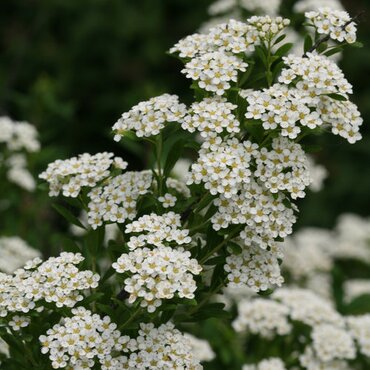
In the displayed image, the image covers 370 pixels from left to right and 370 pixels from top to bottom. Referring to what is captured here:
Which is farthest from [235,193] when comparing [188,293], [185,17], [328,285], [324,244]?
[185,17]

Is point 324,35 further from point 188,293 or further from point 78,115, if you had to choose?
point 78,115

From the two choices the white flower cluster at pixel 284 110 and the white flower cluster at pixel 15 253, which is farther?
the white flower cluster at pixel 15 253

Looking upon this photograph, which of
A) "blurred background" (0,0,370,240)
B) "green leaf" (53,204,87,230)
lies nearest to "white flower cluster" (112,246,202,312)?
"green leaf" (53,204,87,230)

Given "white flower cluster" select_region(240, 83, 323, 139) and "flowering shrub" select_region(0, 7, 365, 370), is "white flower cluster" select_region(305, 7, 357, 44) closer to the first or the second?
"flowering shrub" select_region(0, 7, 365, 370)

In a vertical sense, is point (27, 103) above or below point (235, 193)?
above

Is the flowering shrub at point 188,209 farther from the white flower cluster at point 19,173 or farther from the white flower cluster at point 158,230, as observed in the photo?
the white flower cluster at point 19,173

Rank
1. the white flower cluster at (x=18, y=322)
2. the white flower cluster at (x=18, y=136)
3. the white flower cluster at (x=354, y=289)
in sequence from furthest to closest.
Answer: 1. the white flower cluster at (x=354, y=289)
2. the white flower cluster at (x=18, y=136)
3. the white flower cluster at (x=18, y=322)

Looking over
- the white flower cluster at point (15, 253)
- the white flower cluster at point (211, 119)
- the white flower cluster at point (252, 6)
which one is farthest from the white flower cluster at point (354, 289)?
the white flower cluster at point (211, 119)

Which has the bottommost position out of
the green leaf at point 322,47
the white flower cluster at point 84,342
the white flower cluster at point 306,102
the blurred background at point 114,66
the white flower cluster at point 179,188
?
the white flower cluster at point 84,342

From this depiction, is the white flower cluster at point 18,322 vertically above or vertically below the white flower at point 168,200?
below
